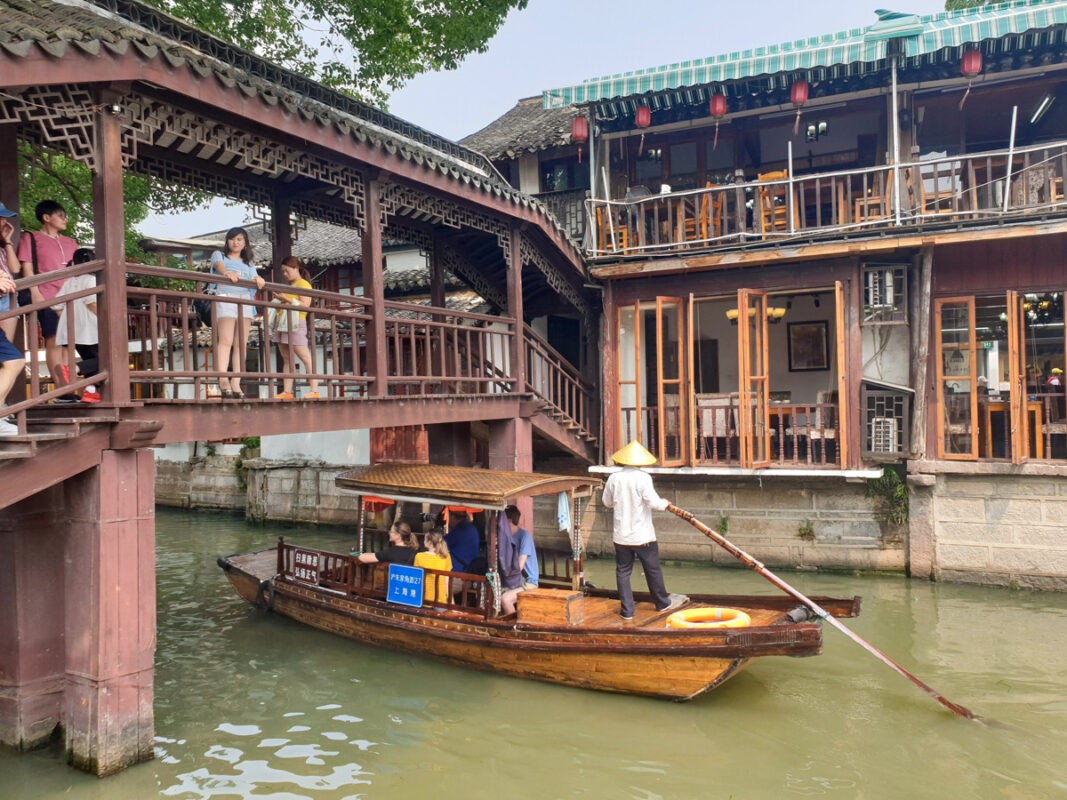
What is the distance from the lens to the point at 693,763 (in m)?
6.04

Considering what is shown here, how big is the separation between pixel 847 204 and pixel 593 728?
833 centimetres

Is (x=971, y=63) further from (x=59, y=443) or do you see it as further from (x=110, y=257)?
(x=59, y=443)

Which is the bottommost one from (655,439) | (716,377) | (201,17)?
(655,439)

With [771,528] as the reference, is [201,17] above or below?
above

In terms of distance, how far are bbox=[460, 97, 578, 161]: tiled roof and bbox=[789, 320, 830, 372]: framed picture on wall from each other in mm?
5490

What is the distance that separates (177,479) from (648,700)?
58.1ft

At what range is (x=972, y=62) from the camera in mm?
10281

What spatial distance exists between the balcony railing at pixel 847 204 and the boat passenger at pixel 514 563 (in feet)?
18.3

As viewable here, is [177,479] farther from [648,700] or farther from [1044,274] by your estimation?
[1044,274]

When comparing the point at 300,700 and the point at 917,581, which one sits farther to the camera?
the point at 917,581

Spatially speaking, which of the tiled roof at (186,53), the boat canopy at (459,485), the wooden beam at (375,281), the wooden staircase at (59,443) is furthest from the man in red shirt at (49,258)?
the boat canopy at (459,485)

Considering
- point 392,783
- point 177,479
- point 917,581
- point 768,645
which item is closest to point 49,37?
point 392,783

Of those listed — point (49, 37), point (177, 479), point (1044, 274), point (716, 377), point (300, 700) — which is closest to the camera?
point (49, 37)

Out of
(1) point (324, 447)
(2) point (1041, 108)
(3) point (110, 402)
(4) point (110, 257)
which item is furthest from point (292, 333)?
(2) point (1041, 108)
